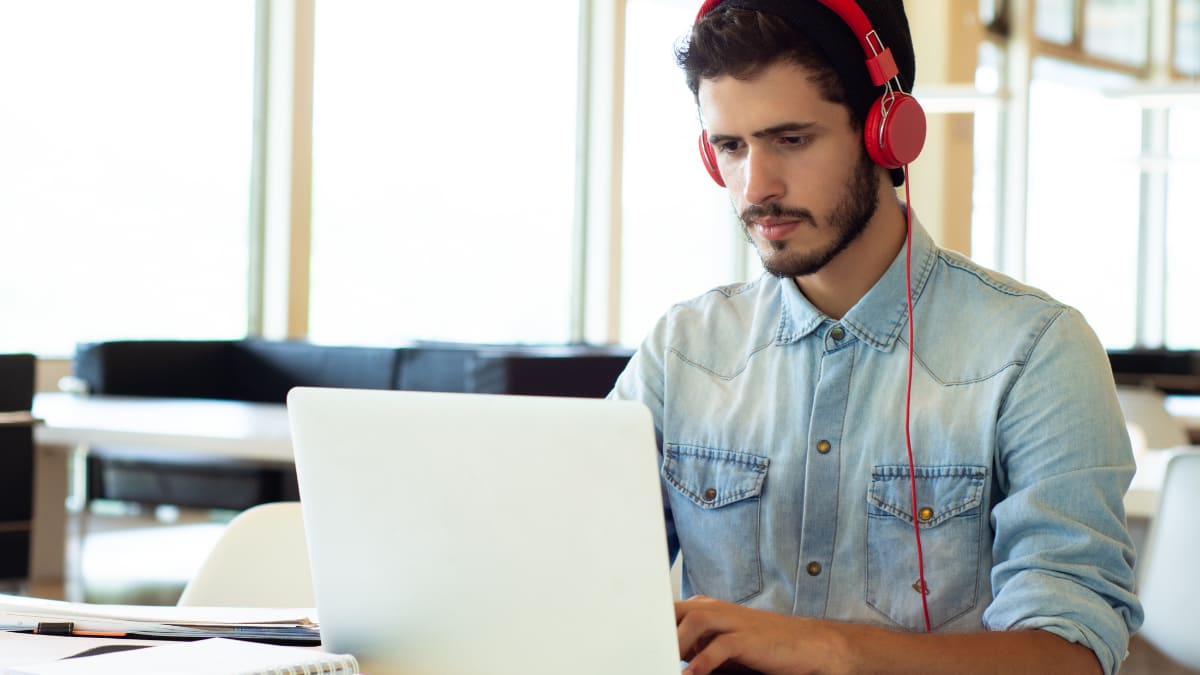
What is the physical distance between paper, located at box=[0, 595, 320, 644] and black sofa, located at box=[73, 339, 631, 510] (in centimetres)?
261

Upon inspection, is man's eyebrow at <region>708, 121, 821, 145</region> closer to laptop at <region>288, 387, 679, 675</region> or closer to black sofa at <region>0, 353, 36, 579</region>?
laptop at <region>288, 387, 679, 675</region>

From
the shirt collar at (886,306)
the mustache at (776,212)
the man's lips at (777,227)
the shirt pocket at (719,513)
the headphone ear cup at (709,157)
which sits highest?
the headphone ear cup at (709,157)

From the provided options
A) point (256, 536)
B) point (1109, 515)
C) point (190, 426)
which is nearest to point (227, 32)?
point (190, 426)

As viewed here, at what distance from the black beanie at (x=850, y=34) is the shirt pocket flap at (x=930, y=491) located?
12.0 inches

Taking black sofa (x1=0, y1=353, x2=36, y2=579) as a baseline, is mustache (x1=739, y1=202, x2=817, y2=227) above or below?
above

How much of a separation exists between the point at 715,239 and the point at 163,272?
4172 mm

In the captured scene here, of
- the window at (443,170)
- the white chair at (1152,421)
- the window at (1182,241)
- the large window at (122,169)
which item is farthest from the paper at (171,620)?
the window at (1182,241)

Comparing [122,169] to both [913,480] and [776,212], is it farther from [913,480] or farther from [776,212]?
[913,480]

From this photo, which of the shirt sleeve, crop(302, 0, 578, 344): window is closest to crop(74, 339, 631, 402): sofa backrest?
crop(302, 0, 578, 344): window

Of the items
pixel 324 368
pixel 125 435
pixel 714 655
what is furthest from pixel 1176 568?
pixel 324 368

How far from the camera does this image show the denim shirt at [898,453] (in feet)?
3.87

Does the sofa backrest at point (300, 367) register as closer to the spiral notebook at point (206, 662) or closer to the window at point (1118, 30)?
the spiral notebook at point (206, 662)

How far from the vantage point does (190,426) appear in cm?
338

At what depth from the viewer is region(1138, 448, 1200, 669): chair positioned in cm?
197
